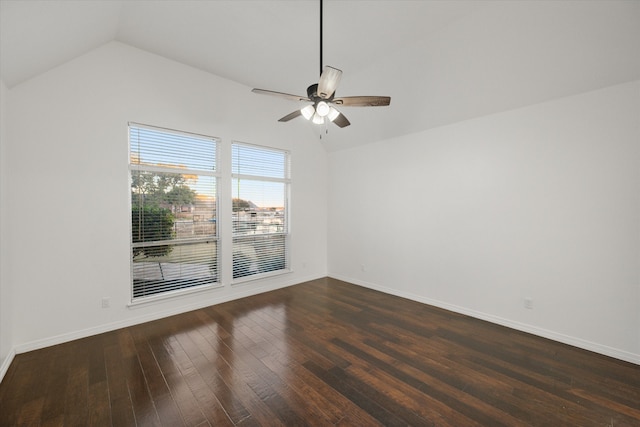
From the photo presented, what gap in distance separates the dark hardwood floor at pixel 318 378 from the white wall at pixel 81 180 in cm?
34

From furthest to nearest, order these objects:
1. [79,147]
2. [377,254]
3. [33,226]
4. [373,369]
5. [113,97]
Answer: [377,254], [113,97], [79,147], [33,226], [373,369]

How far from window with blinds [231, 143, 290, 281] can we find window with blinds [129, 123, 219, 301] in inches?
15.0

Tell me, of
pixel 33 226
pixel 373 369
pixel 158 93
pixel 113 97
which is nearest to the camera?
pixel 373 369

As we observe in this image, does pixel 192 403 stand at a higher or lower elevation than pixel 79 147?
lower

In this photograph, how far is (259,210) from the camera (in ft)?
16.0

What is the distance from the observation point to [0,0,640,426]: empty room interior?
2.24 metres

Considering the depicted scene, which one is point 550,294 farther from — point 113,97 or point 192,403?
point 113,97

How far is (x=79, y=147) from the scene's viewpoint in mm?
3119

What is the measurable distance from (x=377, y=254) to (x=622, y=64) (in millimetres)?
3792

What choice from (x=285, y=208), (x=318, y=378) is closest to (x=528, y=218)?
(x=318, y=378)

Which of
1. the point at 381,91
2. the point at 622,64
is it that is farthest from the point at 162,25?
the point at 622,64

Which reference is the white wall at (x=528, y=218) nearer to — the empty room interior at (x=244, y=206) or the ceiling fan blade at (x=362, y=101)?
the empty room interior at (x=244, y=206)

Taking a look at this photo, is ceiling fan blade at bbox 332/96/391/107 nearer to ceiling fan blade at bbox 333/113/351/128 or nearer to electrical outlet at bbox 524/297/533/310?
ceiling fan blade at bbox 333/113/351/128

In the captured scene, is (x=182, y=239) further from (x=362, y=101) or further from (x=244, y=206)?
(x=362, y=101)
